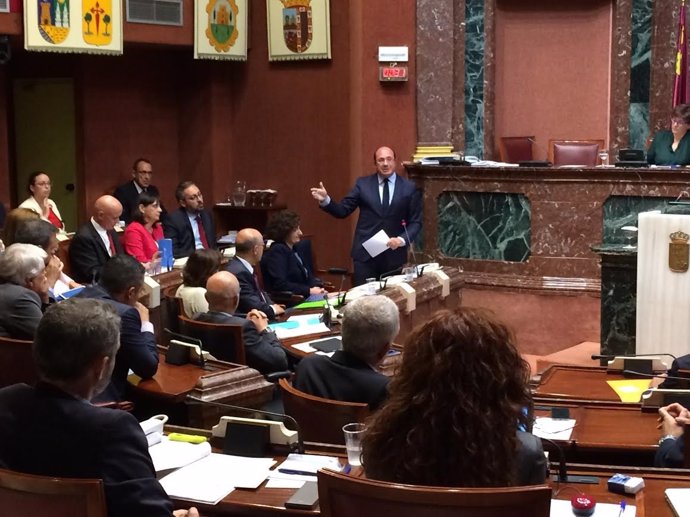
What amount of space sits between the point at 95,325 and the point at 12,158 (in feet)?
27.6

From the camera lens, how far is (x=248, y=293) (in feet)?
19.9

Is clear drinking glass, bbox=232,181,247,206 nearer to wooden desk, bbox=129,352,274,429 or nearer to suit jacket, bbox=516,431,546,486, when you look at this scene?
wooden desk, bbox=129,352,274,429

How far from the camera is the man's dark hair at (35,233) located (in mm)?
5562

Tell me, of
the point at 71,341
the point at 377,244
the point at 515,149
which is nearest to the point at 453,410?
the point at 71,341

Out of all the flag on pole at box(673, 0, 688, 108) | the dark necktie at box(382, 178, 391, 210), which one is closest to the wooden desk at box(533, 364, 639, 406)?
the dark necktie at box(382, 178, 391, 210)

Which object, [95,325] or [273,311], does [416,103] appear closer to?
[273,311]

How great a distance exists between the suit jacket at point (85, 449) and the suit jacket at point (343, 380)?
3.68ft

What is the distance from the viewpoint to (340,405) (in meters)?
3.25

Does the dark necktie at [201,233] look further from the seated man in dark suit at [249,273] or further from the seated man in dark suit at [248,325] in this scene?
the seated man in dark suit at [248,325]

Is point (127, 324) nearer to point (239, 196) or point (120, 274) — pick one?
point (120, 274)

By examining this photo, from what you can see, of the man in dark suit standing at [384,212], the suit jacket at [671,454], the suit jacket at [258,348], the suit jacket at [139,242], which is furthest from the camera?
the man in dark suit standing at [384,212]

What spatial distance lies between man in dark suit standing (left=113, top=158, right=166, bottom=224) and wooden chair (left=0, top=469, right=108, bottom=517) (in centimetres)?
734

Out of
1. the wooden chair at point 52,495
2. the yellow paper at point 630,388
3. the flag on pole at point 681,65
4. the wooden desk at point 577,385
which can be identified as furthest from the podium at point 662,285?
the wooden chair at point 52,495

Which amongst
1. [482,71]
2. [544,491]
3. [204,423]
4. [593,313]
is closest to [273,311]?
[204,423]
